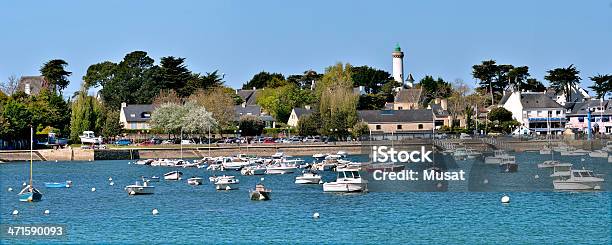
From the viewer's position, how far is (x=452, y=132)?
132750 mm

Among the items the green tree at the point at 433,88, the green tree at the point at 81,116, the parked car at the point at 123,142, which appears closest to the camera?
the parked car at the point at 123,142

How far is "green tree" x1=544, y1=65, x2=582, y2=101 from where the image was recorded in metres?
158

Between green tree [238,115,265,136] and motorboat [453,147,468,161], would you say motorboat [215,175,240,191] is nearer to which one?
motorboat [453,147,468,161]

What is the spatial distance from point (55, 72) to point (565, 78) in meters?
77.5

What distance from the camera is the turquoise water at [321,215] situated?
47.1m

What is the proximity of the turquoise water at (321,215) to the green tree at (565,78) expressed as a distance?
281ft

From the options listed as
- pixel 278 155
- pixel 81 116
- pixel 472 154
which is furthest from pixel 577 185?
pixel 81 116

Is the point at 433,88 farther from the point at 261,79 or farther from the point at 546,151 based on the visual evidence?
the point at 546,151

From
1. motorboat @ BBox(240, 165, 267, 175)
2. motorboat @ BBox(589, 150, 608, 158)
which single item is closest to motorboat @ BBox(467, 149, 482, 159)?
motorboat @ BBox(589, 150, 608, 158)

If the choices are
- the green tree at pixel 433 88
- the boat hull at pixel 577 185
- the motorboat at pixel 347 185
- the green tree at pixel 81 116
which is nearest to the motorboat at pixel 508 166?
the boat hull at pixel 577 185

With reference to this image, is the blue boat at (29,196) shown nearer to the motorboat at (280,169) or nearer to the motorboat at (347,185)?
the motorboat at (347,185)

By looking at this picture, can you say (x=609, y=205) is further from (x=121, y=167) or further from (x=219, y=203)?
(x=121, y=167)

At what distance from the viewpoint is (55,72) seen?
545ft

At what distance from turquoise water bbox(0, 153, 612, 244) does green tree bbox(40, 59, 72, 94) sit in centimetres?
9278
